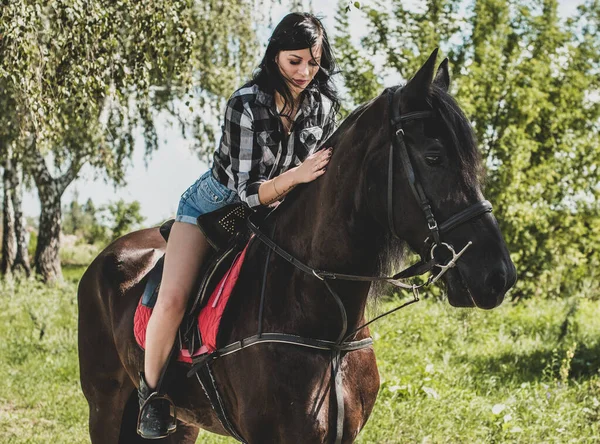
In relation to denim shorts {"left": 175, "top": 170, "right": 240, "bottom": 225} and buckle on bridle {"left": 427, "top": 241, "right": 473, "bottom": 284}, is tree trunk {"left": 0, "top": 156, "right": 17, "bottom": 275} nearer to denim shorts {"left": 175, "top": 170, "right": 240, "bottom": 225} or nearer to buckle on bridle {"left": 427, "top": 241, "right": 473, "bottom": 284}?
denim shorts {"left": 175, "top": 170, "right": 240, "bottom": 225}

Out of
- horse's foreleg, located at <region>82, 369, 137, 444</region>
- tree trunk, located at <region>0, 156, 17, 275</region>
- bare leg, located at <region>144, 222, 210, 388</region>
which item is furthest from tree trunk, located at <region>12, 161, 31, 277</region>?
bare leg, located at <region>144, 222, 210, 388</region>

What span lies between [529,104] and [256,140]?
10692 mm

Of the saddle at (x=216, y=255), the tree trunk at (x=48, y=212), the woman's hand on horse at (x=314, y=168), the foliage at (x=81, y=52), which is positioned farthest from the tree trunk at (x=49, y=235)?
the woman's hand on horse at (x=314, y=168)

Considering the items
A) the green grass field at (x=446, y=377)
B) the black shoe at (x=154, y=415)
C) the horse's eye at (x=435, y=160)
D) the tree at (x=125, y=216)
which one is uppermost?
the horse's eye at (x=435, y=160)

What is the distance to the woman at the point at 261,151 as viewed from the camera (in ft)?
9.78

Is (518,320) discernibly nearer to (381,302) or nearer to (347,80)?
(347,80)

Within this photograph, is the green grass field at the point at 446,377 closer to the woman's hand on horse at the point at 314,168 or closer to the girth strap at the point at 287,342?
the girth strap at the point at 287,342

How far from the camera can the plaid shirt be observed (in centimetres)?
300

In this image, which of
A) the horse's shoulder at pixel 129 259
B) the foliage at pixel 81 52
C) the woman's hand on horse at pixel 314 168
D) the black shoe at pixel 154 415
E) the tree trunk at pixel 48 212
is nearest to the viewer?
the woman's hand on horse at pixel 314 168

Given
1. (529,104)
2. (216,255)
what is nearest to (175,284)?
(216,255)

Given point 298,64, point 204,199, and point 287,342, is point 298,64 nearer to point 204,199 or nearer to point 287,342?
point 204,199

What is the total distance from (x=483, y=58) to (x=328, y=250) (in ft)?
37.5

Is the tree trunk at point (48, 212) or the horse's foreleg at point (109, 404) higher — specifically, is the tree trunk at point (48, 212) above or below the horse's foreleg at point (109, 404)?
below

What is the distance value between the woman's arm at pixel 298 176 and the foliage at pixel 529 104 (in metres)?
9.95
